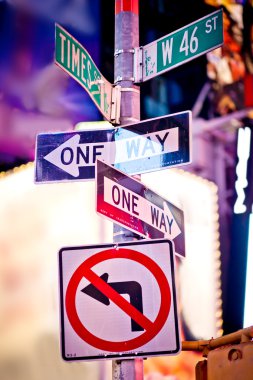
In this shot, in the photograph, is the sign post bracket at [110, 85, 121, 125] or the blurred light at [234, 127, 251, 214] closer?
the sign post bracket at [110, 85, 121, 125]

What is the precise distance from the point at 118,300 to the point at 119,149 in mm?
1276

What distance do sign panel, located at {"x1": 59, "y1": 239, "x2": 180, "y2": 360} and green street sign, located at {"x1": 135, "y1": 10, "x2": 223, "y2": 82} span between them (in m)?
1.58

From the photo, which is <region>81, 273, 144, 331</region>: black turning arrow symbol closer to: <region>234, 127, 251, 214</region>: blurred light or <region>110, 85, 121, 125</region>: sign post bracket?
<region>110, 85, 121, 125</region>: sign post bracket

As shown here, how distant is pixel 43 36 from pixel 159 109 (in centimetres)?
768

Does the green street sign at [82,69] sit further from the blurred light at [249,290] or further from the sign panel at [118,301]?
the blurred light at [249,290]

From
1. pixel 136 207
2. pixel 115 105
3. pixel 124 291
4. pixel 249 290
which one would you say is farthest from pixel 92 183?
pixel 249 290

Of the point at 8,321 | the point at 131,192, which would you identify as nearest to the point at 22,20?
the point at 8,321

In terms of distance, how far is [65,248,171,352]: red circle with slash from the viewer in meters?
3.88

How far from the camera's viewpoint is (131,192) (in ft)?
14.8

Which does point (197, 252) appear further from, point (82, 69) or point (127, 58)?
point (82, 69)

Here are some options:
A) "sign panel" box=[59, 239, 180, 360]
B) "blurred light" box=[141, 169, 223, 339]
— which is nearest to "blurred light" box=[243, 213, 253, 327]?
"blurred light" box=[141, 169, 223, 339]

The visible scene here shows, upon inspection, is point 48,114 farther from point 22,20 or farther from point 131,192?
point 131,192

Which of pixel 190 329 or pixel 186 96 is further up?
pixel 186 96

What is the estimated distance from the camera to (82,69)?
4812mm
